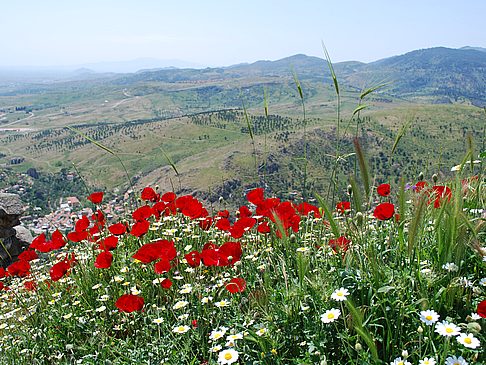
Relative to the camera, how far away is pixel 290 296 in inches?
102

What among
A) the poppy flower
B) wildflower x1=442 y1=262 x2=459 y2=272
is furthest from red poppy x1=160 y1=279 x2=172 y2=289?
wildflower x1=442 y1=262 x2=459 y2=272

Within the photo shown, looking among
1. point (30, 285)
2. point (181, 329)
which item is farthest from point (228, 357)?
point (30, 285)

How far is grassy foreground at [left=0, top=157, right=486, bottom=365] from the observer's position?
228cm

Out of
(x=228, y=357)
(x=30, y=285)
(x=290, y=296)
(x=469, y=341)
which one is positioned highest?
(x=469, y=341)

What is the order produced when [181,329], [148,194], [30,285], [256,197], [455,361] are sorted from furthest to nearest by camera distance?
[148,194] < [30,285] < [256,197] < [181,329] < [455,361]

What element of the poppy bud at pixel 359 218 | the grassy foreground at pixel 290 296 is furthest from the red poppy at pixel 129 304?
the poppy bud at pixel 359 218

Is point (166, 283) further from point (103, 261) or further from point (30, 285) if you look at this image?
point (30, 285)

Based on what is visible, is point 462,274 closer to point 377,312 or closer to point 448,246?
point 448,246

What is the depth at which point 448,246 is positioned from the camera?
2.49m

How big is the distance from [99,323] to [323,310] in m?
1.82

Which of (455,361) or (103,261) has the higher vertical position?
(455,361)

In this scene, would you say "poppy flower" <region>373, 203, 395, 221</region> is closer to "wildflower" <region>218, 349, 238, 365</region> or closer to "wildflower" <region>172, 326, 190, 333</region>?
"wildflower" <region>218, 349, 238, 365</region>

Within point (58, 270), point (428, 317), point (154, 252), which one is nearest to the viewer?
point (428, 317)

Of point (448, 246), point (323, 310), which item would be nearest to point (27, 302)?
point (323, 310)
